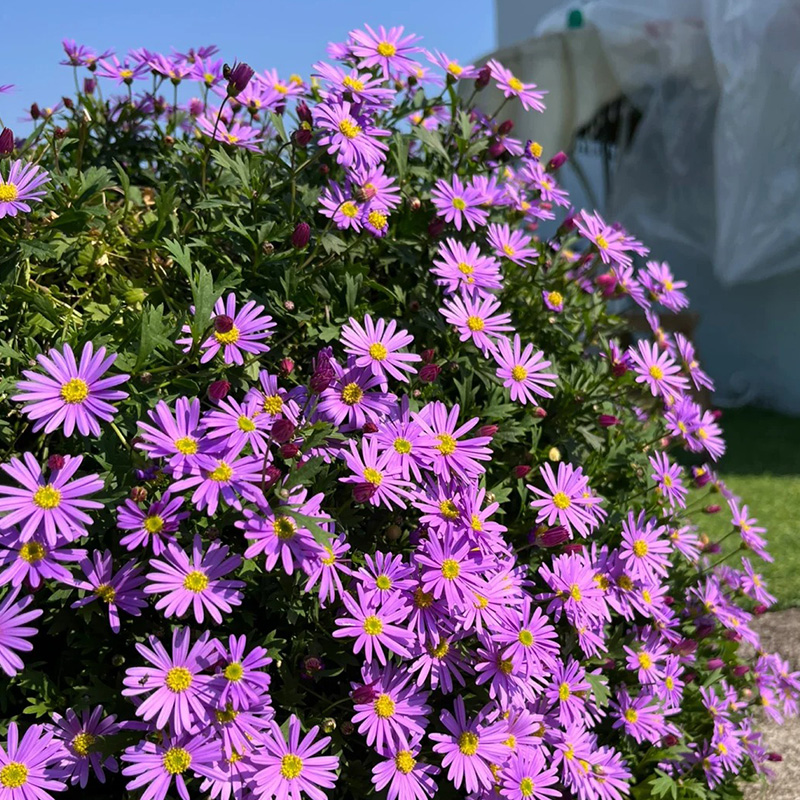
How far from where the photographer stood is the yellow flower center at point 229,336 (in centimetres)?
103

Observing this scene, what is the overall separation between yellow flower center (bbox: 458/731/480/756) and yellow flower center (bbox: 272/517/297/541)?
14.5 inches

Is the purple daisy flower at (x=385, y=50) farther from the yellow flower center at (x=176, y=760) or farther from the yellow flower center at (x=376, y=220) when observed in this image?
the yellow flower center at (x=176, y=760)

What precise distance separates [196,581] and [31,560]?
17 centimetres

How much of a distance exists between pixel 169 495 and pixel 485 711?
491mm

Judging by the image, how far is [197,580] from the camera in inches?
36.1

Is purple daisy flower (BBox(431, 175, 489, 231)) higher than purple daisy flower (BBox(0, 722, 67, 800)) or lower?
higher

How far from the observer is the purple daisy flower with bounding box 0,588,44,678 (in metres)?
0.87

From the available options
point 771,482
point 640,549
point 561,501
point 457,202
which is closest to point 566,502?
point 561,501

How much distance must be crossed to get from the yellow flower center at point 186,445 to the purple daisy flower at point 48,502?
88mm

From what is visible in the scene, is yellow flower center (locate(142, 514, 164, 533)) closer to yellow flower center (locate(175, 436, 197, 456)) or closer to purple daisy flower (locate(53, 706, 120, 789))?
yellow flower center (locate(175, 436, 197, 456))

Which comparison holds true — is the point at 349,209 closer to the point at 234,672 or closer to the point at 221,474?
the point at 221,474

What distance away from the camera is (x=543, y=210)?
1630 millimetres

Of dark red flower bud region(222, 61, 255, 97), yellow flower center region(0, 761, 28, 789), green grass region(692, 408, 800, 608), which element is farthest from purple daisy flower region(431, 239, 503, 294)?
green grass region(692, 408, 800, 608)

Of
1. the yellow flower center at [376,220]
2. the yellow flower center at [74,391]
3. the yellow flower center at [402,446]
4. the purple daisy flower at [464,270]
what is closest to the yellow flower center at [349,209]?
the yellow flower center at [376,220]
